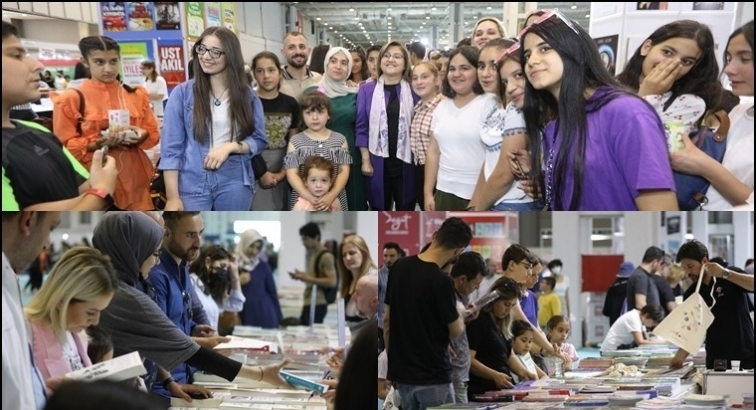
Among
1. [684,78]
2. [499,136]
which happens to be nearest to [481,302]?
[499,136]

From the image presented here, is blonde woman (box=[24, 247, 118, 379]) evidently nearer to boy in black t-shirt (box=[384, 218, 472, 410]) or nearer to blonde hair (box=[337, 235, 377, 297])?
blonde hair (box=[337, 235, 377, 297])

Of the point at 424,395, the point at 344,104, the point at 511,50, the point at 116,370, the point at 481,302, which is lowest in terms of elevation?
the point at 424,395

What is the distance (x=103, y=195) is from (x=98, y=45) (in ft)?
1.36

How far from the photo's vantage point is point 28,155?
102 inches

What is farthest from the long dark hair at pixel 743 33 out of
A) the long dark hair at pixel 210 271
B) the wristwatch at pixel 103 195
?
the wristwatch at pixel 103 195

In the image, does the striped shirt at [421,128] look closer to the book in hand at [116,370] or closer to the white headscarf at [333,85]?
the white headscarf at [333,85]

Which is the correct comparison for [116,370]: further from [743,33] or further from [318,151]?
[743,33]

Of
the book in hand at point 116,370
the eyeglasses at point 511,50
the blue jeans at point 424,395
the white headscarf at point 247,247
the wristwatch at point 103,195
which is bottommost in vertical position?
the blue jeans at point 424,395

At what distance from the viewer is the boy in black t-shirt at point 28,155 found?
2.56 m

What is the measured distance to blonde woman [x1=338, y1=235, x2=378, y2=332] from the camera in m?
2.62

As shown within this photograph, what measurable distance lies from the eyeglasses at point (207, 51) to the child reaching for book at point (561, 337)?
116 centimetres

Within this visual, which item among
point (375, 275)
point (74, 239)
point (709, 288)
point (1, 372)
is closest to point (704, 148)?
point (709, 288)

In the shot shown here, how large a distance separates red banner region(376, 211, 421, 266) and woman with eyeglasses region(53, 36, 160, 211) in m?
0.66

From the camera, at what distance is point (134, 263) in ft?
8.52
